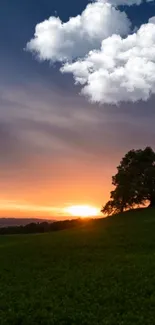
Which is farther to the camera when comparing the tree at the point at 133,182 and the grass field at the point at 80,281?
the tree at the point at 133,182

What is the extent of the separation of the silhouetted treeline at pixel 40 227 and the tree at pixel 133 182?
10.4 m

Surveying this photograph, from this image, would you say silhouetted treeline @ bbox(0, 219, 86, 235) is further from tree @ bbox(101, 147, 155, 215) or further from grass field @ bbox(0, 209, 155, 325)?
grass field @ bbox(0, 209, 155, 325)

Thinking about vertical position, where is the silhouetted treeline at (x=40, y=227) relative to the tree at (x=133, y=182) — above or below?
below

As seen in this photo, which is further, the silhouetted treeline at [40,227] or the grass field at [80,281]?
the silhouetted treeline at [40,227]

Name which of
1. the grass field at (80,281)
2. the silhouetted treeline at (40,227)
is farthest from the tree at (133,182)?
the grass field at (80,281)

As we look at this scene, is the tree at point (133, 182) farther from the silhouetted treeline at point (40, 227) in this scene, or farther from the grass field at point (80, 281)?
the grass field at point (80, 281)

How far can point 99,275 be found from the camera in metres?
32.4

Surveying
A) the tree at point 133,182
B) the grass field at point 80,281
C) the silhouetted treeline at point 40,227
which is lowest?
the grass field at point 80,281

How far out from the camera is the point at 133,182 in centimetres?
9675

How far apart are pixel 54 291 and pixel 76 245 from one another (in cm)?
2314

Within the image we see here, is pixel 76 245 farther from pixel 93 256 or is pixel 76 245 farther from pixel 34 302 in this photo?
pixel 34 302

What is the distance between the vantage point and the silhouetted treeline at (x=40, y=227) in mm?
97188

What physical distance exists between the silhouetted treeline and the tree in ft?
34.3

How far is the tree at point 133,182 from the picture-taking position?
317 feet
